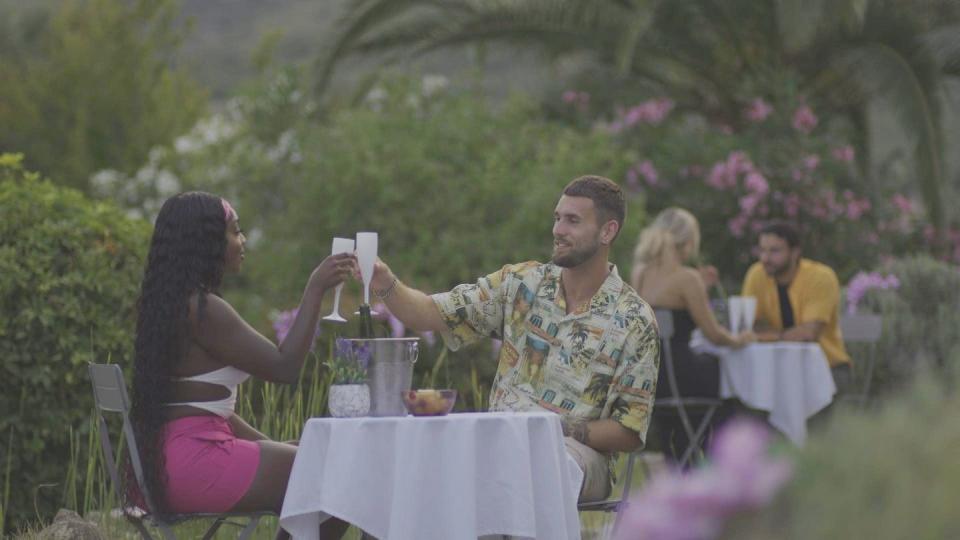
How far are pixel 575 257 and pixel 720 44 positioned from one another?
1064 centimetres

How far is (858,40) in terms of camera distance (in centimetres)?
1435

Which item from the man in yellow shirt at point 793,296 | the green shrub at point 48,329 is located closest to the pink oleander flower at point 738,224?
the man in yellow shirt at point 793,296

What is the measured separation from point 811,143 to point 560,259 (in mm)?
10369

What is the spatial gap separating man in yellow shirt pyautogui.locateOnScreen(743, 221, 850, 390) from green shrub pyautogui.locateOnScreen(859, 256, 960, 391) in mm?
2245

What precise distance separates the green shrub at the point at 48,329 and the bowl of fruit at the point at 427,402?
2.27 m

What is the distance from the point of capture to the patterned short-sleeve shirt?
468 centimetres

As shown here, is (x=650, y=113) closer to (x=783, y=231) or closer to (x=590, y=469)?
(x=783, y=231)

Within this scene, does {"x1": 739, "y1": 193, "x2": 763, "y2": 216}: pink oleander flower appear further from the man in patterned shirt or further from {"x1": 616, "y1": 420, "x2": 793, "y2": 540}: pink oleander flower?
{"x1": 616, "y1": 420, "x2": 793, "y2": 540}: pink oleander flower

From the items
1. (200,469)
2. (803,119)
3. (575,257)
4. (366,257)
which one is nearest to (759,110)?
(803,119)

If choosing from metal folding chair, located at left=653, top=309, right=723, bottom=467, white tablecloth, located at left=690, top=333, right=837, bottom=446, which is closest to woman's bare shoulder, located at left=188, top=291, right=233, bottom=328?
metal folding chair, located at left=653, top=309, right=723, bottom=467

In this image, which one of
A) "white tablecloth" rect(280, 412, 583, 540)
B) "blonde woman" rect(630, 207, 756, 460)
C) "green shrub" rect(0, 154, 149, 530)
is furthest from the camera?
"blonde woman" rect(630, 207, 756, 460)

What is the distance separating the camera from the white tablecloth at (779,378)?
8242mm

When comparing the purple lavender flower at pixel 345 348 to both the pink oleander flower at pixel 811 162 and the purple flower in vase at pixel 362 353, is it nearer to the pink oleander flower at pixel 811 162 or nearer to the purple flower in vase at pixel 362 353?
the purple flower in vase at pixel 362 353

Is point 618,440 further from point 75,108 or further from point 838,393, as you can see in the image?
point 75,108
